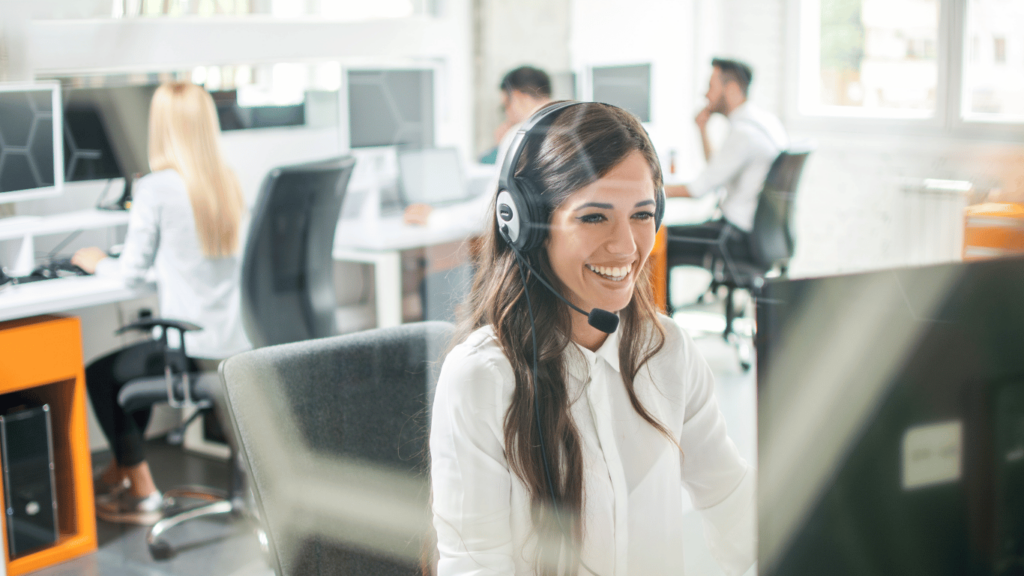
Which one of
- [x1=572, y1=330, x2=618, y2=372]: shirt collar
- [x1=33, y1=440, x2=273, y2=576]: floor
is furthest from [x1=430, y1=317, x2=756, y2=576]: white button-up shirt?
[x1=33, y1=440, x2=273, y2=576]: floor

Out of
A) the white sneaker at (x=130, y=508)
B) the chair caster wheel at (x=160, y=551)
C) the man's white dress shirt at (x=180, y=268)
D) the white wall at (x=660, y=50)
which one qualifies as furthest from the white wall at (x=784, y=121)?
the chair caster wheel at (x=160, y=551)

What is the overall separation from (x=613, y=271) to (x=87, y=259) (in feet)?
6.12

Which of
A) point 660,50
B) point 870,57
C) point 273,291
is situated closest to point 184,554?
point 273,291

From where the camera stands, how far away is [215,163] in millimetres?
2133

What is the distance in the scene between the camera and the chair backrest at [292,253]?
79.3 inches

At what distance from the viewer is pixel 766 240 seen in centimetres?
302

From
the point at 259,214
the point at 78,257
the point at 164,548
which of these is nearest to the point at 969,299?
the point at 259,214

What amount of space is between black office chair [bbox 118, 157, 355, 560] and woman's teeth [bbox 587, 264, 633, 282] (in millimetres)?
1384

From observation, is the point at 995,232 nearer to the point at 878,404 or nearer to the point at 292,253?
the point at 878,404

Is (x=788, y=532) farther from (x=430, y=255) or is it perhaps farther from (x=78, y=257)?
(x=430, y=255)

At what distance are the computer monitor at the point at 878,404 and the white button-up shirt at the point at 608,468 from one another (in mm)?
254

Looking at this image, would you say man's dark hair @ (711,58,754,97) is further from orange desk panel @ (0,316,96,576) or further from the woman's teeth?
the woman's teeth

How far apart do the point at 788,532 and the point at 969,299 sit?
5.9 inches

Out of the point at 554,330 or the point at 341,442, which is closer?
the point at 554,330
